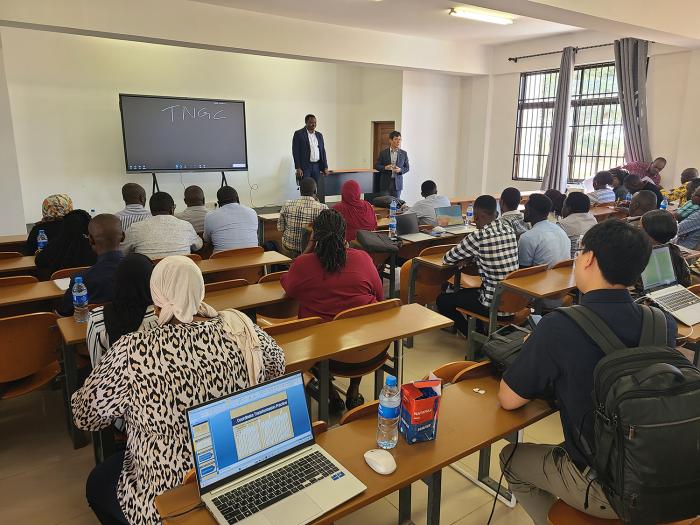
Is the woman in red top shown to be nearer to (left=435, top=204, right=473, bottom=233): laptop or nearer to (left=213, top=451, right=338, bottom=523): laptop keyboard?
(left=213, top=451, right=338, bottom=523): laptop keyboard

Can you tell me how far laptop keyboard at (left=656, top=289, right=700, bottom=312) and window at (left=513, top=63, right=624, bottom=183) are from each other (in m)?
6.49

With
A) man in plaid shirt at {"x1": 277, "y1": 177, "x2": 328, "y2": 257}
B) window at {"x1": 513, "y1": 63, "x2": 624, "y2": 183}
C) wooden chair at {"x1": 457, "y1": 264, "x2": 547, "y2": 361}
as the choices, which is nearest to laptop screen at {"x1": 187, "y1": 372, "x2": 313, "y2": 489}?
wooden chair at {"x1": 457, "y1": 264, "x2": 547, "y2": 361}

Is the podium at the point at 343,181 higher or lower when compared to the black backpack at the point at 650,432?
higher

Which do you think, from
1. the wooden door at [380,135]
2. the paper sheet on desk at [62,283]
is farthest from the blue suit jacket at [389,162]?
the paper sheet on desk at [62,283]

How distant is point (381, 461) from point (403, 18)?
7.26 metres

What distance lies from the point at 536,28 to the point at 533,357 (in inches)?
325

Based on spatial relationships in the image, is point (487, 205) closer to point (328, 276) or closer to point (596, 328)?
point (328, 276)

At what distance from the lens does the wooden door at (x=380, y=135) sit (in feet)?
34.2

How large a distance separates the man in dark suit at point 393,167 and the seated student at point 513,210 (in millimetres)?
3470

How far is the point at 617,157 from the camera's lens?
8.51 m

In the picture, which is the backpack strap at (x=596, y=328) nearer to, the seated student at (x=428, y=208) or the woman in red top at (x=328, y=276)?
the woman in red top at (x=328, y=276)

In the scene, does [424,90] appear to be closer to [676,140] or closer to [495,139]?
[495,139]

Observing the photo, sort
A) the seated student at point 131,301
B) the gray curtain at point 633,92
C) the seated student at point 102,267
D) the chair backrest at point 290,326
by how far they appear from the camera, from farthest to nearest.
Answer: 1. the gray curtain at point 633,92
2. the seated student at point 102,267
3. the chair backrest at point 290,326
4. the seated student at point 131,301

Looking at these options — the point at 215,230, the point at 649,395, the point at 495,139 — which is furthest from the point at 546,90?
the point at 649,395
